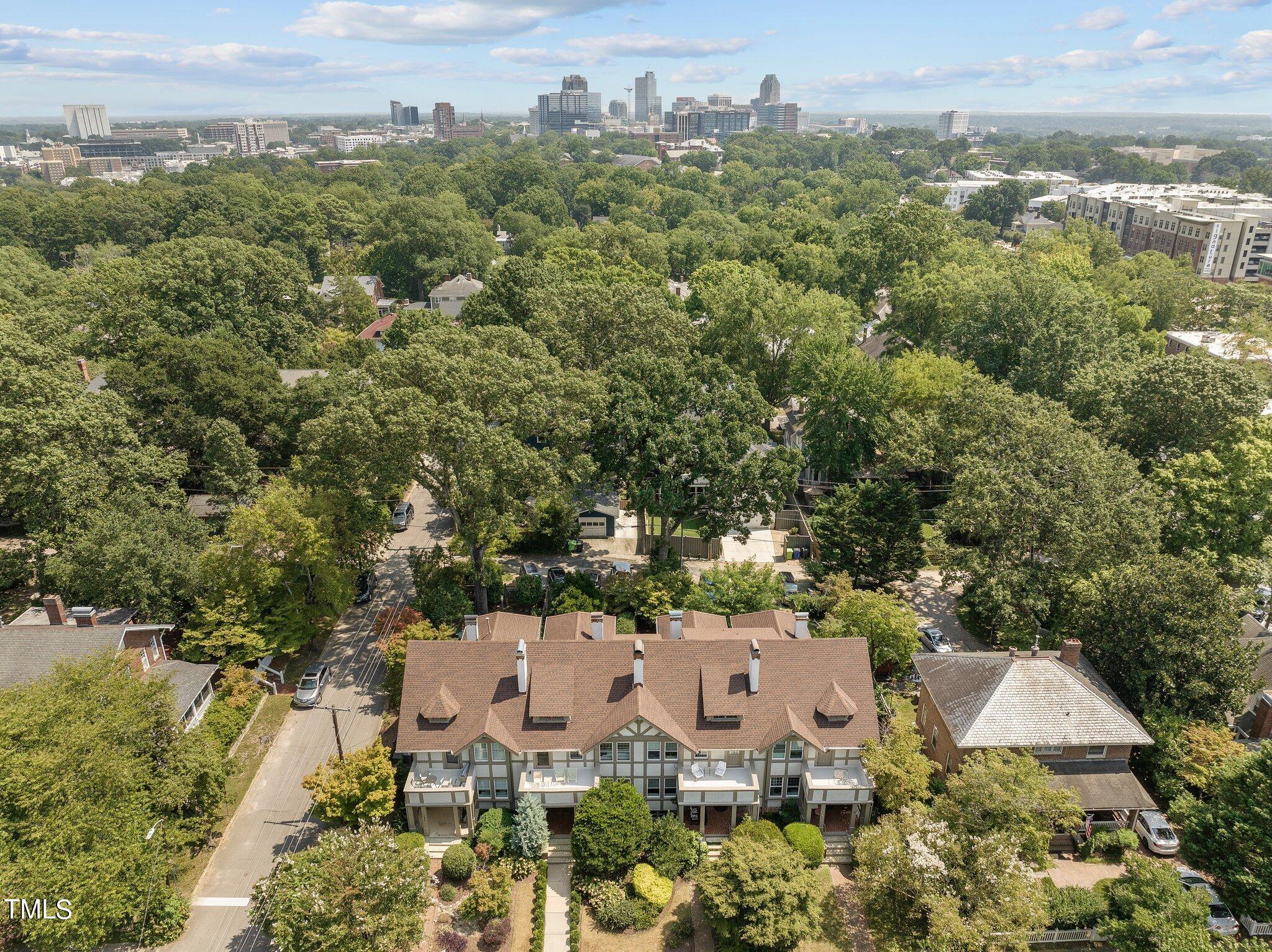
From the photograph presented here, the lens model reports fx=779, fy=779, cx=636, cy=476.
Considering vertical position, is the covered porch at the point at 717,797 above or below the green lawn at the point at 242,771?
above

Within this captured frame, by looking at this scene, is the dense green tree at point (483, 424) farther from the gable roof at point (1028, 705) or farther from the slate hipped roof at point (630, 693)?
the gable roof at point (1028, 705)

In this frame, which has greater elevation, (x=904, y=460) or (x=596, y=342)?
(x=596, y=342)

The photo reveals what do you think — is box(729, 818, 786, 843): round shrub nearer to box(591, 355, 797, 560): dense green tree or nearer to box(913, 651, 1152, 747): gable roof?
box(913, 651, 1152, 747): gable roof

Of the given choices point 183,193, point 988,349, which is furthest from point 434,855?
point 183,193

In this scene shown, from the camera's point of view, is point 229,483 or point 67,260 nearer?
point 229,483

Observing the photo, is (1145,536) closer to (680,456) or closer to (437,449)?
A: (680,456)

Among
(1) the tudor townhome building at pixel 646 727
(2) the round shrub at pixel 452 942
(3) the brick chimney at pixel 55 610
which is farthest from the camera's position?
(3) the brick chimney at pixel 55 610

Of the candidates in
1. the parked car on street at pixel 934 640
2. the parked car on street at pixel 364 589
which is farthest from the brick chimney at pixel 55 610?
the parked car on street at pixel 934 640
